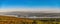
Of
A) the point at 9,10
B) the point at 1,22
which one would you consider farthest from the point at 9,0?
the point at 1,22

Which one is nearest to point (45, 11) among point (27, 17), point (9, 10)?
point (27, 17)

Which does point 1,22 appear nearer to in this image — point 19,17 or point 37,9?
point 19,17

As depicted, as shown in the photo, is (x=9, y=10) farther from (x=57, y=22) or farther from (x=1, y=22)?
(x=57, y=22)

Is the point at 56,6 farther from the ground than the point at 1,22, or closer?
farther from the ground

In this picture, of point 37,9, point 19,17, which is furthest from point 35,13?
point 19,17

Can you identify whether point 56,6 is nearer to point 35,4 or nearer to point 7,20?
point 35,4

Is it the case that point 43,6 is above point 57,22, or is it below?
above

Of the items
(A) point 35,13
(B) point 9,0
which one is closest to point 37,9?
(A) point 35,13
